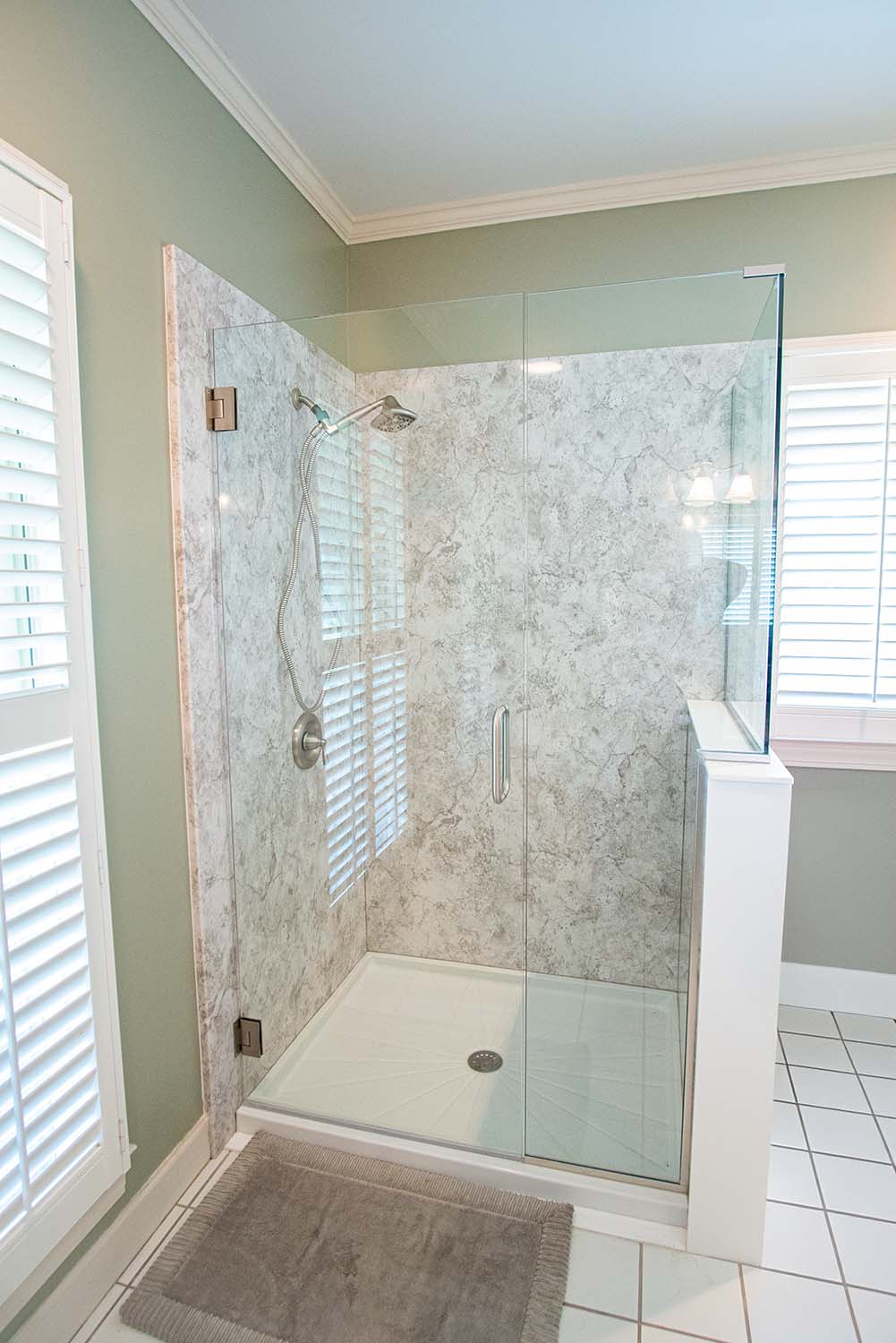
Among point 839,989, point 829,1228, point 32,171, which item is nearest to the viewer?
point 32,171

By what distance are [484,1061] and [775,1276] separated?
0.73 meters

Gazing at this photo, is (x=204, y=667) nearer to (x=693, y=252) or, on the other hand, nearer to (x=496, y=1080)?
(x=496, y=1080)

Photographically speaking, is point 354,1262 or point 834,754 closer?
point 354,1262

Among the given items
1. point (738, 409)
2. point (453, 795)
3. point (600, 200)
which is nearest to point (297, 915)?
point (453, 795)

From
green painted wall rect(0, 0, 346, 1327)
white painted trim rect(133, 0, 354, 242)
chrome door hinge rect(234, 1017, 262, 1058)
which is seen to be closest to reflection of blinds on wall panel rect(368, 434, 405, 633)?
green painted wall rect(0, 0, 346, 1327)

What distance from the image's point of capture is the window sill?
7.88 feet

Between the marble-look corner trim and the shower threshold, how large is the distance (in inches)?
10.5

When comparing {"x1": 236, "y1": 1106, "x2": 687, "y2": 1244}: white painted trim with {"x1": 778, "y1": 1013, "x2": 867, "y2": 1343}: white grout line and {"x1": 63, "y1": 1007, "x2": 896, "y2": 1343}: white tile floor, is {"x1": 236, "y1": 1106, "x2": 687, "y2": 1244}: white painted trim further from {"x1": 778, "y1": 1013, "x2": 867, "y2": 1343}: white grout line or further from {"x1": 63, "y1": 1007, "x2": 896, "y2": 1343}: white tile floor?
{"x1": 778, "y1": 1013, "x2": 867, "y2": 1343}: white grout line

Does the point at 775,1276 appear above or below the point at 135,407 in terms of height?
below

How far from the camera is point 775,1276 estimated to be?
61.4 inches

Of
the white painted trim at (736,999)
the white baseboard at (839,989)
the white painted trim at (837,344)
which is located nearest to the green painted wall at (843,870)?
the white baseboard at (839,989)

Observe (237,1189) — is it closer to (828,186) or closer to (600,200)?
(600,200)

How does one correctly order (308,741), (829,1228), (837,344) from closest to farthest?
1. (829,1228)
2. (308,741)
3. (837,344)

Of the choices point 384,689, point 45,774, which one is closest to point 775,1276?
point 384,689
